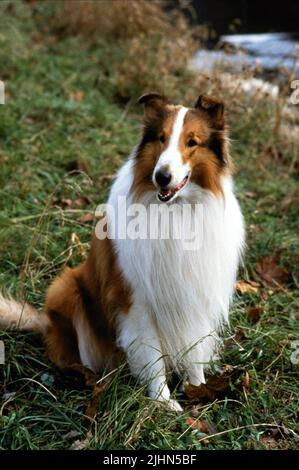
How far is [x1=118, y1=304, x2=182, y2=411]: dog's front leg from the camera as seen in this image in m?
3.76

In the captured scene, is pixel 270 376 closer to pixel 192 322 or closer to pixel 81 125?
pixel 192 322

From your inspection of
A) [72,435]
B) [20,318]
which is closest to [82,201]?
[20,318]

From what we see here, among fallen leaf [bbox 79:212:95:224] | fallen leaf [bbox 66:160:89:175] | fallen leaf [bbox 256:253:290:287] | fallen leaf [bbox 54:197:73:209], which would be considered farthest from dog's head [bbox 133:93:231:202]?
fallen leaf [bbox 66:160:89:175]

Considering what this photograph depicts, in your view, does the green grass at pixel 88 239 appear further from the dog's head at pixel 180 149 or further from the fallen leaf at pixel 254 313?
the dog's head at pixel 180 149

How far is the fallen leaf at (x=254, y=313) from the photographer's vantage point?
462 cm

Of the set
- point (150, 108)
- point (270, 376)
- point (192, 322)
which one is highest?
point (150, 108)

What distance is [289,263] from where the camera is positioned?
5.29m

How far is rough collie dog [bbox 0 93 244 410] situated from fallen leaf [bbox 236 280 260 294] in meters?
0.87

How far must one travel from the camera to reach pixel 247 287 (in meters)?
4.93

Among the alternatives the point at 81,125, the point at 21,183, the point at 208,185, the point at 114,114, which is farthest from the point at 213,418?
the point at 114,114

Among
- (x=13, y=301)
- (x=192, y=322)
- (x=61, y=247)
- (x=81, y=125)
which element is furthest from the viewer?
(x=81, y=125)

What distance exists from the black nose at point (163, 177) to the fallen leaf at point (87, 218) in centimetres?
203

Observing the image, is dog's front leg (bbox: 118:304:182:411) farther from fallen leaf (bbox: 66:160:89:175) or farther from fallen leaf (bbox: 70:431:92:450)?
fallen leaf (bbox: 66:160:89:175)
